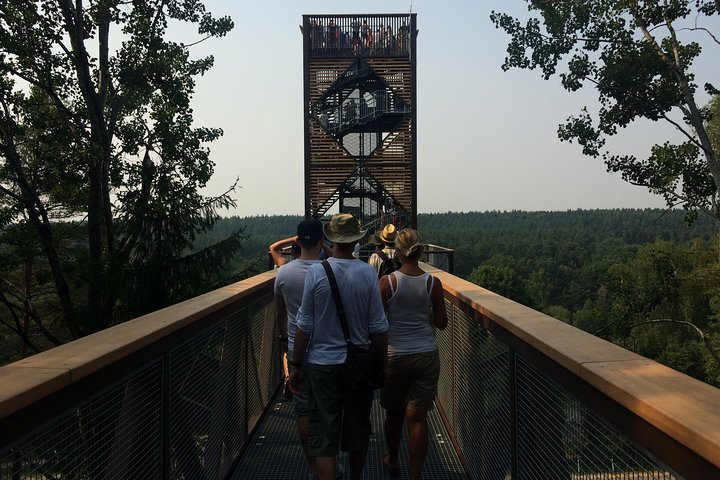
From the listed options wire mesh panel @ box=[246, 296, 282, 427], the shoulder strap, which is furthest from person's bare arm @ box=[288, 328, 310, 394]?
wire mesh panel @ box=[246, 296, 282, 427]

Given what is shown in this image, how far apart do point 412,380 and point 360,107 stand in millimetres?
24825

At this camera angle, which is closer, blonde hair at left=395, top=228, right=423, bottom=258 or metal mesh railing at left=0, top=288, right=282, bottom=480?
metal mesh railing at left=0, top=288, right=282, bottom=480

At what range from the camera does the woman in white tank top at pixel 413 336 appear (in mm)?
4062

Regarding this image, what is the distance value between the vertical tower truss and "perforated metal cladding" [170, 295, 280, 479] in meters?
21.6

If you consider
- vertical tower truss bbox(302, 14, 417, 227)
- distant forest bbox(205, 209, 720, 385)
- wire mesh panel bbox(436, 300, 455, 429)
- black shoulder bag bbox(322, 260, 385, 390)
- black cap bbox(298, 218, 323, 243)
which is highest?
vertical tower truss bbox(302, 14, 417, 227)

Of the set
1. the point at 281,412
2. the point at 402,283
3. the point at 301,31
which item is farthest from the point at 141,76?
the point at 402,283

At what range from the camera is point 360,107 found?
28.2 metres

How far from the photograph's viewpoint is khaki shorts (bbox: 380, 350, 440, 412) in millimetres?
4168

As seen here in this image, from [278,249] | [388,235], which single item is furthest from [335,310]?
[278,249]

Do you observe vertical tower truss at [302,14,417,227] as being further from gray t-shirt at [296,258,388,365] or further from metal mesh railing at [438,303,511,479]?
gray t-shirt at [296,258,388,365]

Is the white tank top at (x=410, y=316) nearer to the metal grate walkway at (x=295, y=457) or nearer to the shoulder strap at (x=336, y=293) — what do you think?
the shoulder strap at (x=336, y=293)

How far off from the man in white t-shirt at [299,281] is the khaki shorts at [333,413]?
1.07ft

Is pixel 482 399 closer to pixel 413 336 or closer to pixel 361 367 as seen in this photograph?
pixel 413 336

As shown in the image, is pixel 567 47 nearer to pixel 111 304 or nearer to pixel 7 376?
pixel 111 304
